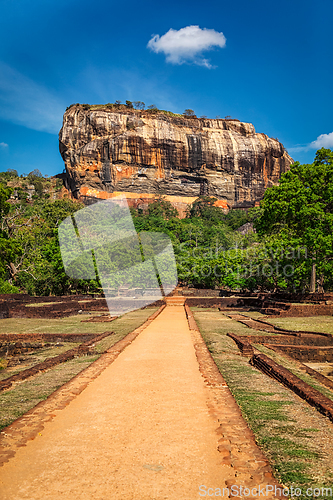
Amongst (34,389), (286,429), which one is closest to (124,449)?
(286,429)

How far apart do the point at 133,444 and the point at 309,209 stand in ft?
61.0

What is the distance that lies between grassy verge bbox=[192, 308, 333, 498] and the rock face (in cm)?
6951

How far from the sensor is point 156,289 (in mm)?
36312

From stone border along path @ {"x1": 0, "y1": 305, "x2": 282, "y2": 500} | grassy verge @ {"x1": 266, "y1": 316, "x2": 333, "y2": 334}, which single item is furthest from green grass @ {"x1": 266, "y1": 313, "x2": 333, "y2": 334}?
stone border along path @ {"x1": 0, "y1": 305, "x2": 282, "y2": 500}

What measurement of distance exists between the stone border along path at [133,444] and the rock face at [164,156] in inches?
2732

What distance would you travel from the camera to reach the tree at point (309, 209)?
19.3 meters

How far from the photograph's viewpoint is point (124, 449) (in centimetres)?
347

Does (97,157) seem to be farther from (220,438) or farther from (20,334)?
(220,438)

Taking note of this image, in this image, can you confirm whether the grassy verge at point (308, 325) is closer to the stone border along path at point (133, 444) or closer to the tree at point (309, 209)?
the tree at point (309, 209)

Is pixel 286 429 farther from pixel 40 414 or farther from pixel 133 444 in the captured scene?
pixel 40 414

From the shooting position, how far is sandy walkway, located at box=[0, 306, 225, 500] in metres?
2.82

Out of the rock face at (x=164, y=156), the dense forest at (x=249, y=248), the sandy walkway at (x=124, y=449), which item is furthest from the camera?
the rock face at (x=164, y=156)

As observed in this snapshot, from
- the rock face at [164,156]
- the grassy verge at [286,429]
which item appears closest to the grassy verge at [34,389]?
the grassy verge at [286,429]

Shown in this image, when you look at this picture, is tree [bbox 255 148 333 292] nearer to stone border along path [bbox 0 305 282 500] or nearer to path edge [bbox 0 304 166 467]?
stone border along path [bbox 0 305 282 500]
